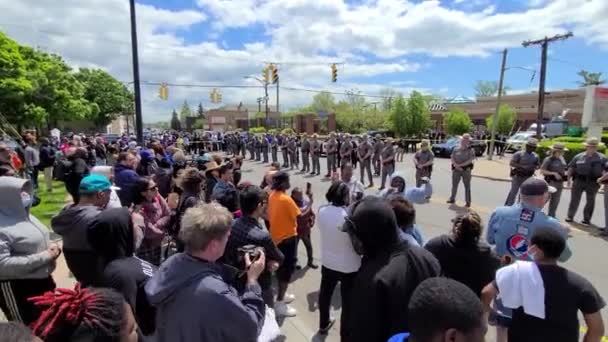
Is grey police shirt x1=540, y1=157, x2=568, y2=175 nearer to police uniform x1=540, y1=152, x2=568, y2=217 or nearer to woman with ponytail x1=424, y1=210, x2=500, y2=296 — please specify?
police uniform x1=540, y1=152, x2=568, y2=217

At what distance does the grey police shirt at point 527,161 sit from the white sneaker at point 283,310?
22.4ft

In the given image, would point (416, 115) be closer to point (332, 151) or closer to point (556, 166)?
point (332, 151)

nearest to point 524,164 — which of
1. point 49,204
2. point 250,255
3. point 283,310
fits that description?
point 283,310

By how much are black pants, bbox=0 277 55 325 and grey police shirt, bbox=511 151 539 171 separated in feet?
30.1

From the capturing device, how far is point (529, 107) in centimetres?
6656

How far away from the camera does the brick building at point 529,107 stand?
60.9 m

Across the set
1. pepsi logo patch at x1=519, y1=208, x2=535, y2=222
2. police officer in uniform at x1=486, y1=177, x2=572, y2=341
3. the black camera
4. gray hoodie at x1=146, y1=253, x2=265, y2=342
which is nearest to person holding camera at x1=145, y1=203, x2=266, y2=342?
gray hoodie at x1=146, y1=253, x2=265, y2=342

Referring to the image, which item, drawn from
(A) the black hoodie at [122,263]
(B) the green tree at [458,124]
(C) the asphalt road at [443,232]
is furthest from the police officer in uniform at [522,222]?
(B) the green tree at [458,124]

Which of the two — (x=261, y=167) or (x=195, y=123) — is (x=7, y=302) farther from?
(x=195, y=123)

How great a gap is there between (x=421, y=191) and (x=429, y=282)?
3.36m

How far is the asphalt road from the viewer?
4.55 meters

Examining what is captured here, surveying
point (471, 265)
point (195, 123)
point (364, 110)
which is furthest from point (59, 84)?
point (195, 123)

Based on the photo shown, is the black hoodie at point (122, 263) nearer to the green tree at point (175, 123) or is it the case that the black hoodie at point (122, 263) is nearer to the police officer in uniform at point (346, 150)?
the police officer in uniform at point (346, 150)

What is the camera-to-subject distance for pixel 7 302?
119 inches
